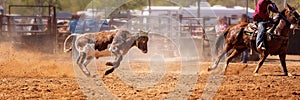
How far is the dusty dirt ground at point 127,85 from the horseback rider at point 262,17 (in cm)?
75

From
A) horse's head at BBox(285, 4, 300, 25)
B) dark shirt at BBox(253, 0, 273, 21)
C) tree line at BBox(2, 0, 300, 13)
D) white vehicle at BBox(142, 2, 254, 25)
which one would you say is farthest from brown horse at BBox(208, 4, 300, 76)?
white vehicle at BBox(142, 2, 254, 25)

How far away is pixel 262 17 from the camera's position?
15312mm

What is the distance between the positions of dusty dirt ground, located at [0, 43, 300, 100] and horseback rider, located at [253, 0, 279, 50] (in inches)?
29.7

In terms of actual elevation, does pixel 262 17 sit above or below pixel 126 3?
below

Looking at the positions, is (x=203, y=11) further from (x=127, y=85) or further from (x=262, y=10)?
(x=127, y=85)

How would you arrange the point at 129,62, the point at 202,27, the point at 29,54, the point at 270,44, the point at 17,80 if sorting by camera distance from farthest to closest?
1. the point at 202,27
2. the point at 29,54
3. the point at 129,62
4. the point at 270,44
5. the point at 17,80

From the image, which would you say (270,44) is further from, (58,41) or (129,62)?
(58,41)

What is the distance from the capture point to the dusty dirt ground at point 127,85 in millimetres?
10609

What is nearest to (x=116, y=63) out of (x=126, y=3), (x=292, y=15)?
(x=292, y=15)

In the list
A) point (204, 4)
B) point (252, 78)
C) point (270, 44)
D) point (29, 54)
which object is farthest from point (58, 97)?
point (204, 4)

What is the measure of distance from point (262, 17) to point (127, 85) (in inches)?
178

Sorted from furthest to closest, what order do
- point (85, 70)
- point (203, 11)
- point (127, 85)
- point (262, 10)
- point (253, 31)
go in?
1. point (203, 11)
2. point (253, 31)
3. point (262, 10)
4. point (85, 70)
5. point (127, 85)

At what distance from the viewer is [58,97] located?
10.2m

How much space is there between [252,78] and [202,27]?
380 inches
